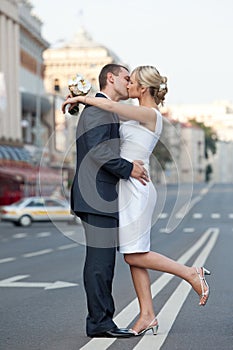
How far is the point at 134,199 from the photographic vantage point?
7039mm

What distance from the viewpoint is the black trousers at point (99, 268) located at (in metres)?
6.98

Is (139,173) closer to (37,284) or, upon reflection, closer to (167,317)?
(167,317)

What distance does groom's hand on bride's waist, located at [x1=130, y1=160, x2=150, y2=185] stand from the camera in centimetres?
697

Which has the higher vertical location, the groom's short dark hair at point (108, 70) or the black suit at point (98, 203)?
the groom's short dark hair at point (108, 70)

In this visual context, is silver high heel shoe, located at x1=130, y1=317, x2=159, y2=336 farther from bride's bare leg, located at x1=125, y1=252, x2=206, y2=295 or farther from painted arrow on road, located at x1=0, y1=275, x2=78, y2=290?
painted arrow on road, located at x1=0, y1=275, x2=78, y2=290

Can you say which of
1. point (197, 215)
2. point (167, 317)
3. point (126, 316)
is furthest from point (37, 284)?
point (197, 215)

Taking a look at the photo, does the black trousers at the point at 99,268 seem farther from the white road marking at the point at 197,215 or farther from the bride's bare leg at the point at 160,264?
the white road marking at the point at 197,215

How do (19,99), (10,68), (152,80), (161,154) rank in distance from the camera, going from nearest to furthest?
(152,80) → (161,154) → (10,68) → (19,99)

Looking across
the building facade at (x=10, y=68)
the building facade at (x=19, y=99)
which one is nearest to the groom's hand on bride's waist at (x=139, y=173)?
the building facade at (x=19, y=99)

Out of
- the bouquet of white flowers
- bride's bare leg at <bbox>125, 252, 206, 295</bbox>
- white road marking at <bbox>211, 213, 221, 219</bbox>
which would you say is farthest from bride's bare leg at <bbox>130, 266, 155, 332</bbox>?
white road marking at <bbox>211, 213, 221, 219</bbox>

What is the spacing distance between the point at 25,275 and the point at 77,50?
140 meters

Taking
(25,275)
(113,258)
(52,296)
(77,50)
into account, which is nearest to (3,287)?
(52,296)

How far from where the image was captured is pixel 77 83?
724cm

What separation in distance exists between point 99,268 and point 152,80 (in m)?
1.46
